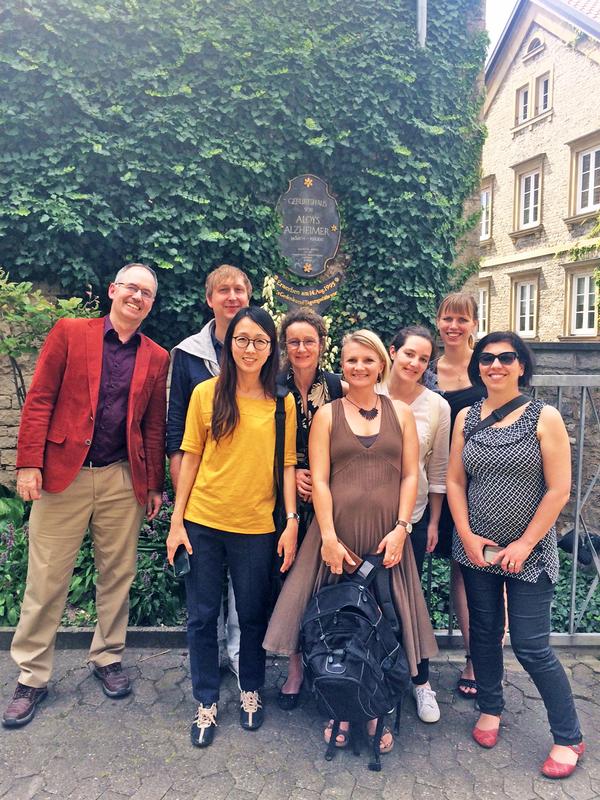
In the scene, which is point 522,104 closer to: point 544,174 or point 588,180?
point 544,174

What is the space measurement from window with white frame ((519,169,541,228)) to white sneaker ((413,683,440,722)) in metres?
17.5

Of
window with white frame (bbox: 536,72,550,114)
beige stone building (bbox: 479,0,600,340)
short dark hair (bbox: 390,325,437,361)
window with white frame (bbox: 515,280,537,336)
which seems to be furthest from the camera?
window with white frame (bbox: 515,280,537,336)

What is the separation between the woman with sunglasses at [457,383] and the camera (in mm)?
3006

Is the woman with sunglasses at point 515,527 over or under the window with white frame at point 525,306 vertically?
under

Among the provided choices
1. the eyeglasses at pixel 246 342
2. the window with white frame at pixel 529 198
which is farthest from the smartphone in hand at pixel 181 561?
the window with white frame at pixel 529 198

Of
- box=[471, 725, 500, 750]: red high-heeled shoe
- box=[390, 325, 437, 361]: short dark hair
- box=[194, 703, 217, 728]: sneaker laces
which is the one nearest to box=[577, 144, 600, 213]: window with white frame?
box=[390, 325, 437, 361]: short dark hair

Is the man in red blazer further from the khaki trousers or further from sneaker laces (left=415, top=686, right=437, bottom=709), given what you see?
sneaker laces (left=415, top=686, right=437, bottom=709)

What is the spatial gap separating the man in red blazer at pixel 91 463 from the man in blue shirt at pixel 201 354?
0.44 feet

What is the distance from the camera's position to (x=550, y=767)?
2.38 m

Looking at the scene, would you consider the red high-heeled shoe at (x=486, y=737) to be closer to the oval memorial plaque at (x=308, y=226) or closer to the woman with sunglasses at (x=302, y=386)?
the woman with sunglasses at (x=302, y=386)

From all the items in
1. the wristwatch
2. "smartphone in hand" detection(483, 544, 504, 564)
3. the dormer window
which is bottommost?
"smartphone in hand" detection(483, 544, 504, 564)

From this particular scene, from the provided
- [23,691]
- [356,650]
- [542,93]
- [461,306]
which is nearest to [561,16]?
[542,93]

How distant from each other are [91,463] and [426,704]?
2.09 m

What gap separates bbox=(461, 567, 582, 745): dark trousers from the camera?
2.39 meters
